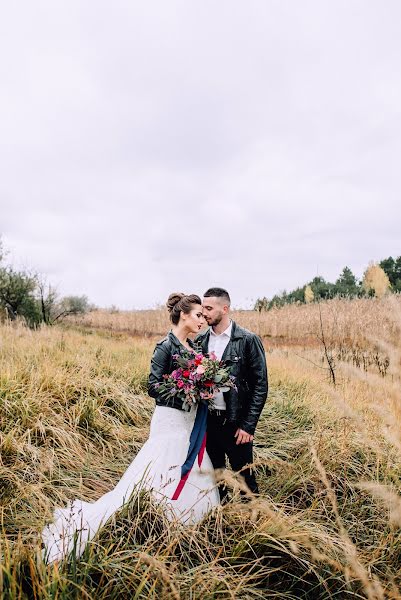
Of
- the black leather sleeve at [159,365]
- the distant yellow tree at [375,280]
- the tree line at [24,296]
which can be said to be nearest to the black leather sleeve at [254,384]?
the black leather sleeve at [159,365]

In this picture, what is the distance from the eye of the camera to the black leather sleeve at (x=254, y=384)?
3656 mm

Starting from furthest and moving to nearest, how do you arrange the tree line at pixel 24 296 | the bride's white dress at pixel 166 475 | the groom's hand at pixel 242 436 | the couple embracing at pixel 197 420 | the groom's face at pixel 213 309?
1. the tree line at pixel 24 296
2. the groom's face at pixel 213 309
3. the groom's hand at pixel 242 436
4. the couple embracing at pixel 197 420
5. the bride's white dress at pixel 166 475

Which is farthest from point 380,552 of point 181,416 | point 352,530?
point 181,416

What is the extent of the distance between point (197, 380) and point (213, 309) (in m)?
0.64

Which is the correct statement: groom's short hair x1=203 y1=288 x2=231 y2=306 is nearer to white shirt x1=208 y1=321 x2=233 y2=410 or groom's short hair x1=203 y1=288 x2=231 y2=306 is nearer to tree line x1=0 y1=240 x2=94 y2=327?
white shirt x1=208 y1=321 x2=233 y2=410

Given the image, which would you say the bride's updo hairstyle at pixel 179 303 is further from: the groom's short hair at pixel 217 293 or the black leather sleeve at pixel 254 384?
the black leather sleeve at pixel 254 384

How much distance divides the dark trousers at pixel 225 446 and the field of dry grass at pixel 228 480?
259mm

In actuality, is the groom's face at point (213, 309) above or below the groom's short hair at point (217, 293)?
below

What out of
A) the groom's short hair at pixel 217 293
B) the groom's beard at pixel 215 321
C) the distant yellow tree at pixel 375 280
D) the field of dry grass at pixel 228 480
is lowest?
the field of dry grass at pixel 228 480

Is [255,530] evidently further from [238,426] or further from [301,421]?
[301,421]

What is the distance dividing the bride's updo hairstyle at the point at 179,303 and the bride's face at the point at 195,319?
1.3 inches

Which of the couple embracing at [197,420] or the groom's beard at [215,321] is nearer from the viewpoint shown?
the couple embracing at [197,420]

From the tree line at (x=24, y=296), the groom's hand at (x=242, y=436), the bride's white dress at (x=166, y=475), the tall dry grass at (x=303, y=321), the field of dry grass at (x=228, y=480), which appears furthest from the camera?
the tree line at (x=24, y=296)

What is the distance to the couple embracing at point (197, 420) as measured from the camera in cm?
341
